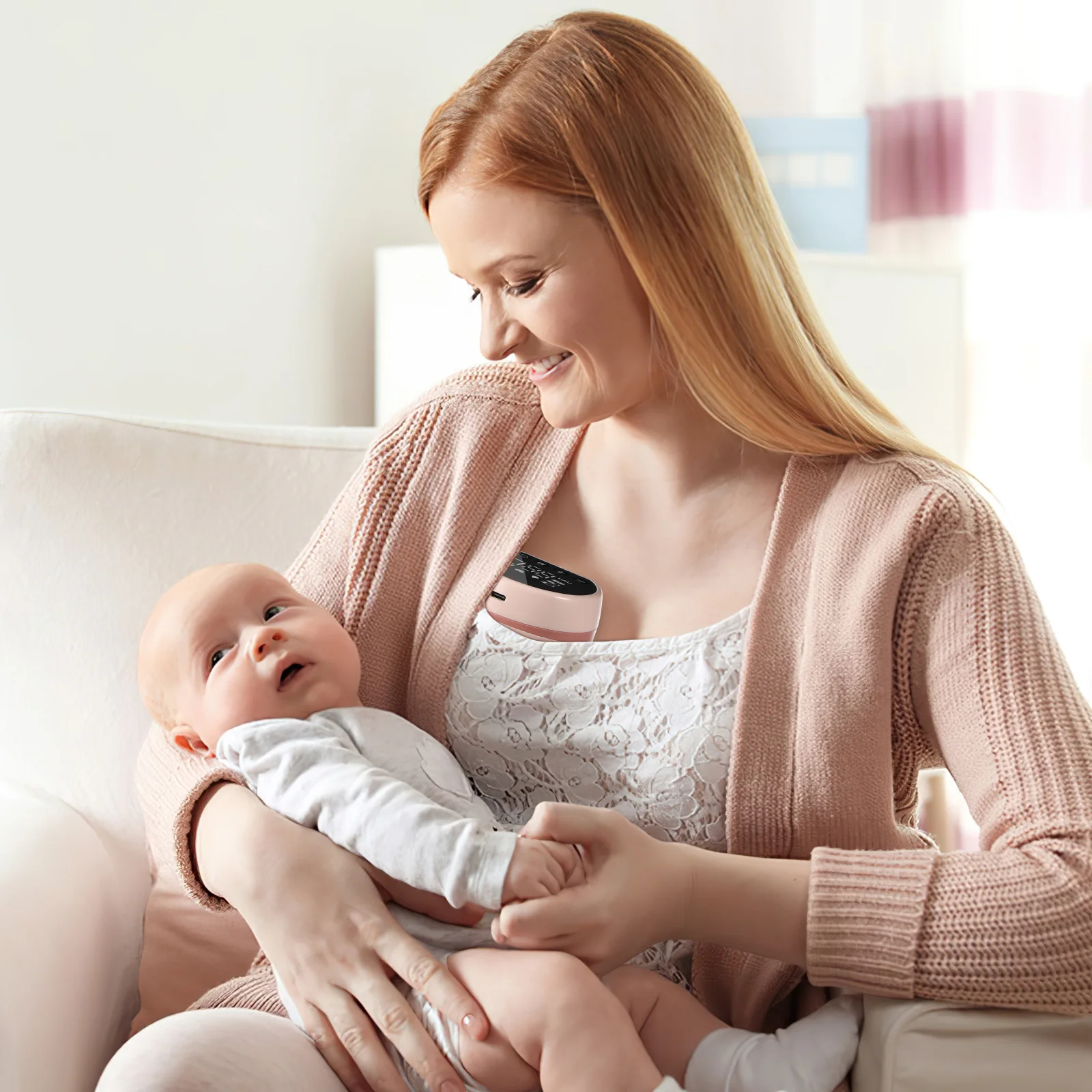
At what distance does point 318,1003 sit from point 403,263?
5.28 ft

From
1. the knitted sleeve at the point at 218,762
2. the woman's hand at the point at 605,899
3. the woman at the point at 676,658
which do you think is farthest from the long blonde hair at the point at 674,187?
the woman's hand at the point at 605,899

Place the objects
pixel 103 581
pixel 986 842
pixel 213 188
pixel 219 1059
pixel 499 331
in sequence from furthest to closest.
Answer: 1. pixel 213 188
2. pixel 103 581
3. pixel 499 331
4. pixel 986 842
5. pixel 219 1059

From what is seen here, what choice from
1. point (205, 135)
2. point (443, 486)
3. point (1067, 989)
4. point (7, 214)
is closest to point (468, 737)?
point (443, 486)

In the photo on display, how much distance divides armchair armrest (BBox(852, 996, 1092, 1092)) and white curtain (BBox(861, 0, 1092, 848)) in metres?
1.76

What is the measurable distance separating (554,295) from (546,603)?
29 centimetres

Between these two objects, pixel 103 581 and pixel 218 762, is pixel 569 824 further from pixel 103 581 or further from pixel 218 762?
pixel 103 581

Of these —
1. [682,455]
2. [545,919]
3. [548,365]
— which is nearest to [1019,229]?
[682,455]

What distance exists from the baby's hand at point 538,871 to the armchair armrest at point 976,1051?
0.26 meters

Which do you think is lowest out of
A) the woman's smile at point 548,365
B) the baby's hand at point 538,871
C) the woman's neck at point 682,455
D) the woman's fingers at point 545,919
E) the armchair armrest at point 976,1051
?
the armchair armrest at point 976,1051

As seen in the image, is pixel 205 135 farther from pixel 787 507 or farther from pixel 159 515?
pixel 787 507

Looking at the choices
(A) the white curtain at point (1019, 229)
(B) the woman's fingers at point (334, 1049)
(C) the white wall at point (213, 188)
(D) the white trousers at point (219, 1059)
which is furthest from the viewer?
(A) the white curtain at point (1019, 229)

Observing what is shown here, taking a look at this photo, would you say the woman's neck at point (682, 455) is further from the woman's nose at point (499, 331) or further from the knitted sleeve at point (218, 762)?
the knitted sleeve at point (218, 762)

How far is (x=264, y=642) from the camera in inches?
43.6

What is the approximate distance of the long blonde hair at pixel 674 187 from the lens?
1.10 m
